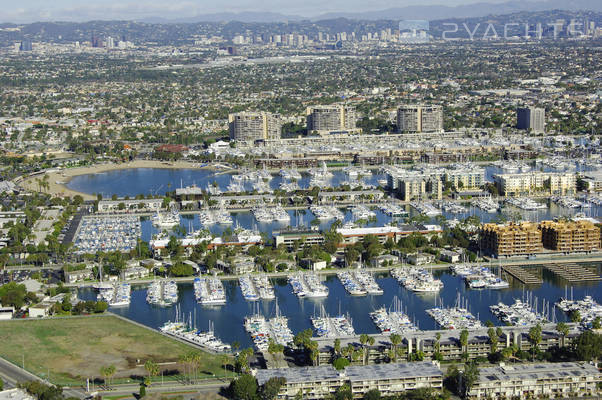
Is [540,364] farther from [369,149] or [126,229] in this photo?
[369,149]

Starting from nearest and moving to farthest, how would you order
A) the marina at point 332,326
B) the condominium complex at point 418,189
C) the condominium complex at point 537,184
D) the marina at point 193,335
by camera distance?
1. the marina at point 193,335
2. the marina at point 332,326
3. the condominium complex at point 418,189
4. the condominium complex at point 537,184

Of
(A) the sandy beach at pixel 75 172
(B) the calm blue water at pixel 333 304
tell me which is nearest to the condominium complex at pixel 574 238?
(B) the calm blue water at pixel 333 304

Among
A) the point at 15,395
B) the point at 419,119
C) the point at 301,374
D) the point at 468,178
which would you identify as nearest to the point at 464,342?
the point at 301,374

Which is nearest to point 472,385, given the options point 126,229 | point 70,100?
point 126,229

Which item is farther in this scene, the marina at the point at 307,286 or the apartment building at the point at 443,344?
the marina at the point at 307,286

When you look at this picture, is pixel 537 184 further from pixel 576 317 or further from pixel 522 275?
pixel 576 317

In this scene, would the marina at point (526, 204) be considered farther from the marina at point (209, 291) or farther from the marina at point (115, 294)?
the marina at point (115, 294)

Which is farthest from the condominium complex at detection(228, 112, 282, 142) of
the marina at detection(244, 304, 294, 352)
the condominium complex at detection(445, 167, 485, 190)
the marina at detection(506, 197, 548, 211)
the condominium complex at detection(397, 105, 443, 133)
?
the marina at detection(244, 304, 294, 352)
